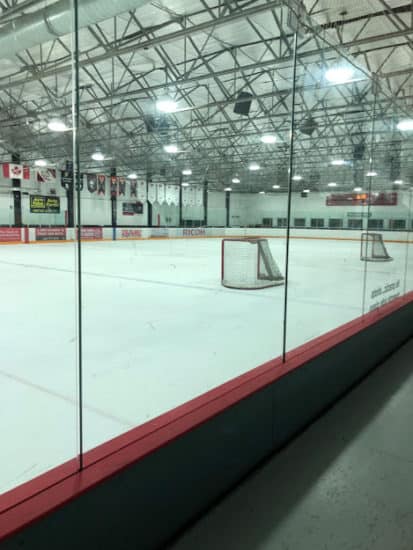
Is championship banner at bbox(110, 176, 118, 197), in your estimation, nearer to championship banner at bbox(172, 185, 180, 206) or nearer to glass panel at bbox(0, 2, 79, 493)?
championship banner at bbox(172, 185, 180, 206)

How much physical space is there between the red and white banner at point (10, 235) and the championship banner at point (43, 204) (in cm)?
385

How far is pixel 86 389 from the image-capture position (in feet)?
9.85

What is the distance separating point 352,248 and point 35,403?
52.5 ft

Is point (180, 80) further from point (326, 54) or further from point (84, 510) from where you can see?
point (84, 510)

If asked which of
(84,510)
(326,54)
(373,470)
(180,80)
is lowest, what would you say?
(373,470)

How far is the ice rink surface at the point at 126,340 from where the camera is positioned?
2.45 m

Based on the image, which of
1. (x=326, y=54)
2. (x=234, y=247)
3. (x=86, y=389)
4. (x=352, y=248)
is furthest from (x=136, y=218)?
(x=86, y=389)

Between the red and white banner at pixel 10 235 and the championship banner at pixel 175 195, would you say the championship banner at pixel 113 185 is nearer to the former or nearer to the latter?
the championship banner at pixel 175 195

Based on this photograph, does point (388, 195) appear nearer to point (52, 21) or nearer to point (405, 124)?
point (405, 124)

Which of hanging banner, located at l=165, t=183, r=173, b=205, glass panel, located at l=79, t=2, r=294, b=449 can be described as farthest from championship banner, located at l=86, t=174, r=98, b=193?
hanging banner, located at l=165, t=183, r=173, b=205

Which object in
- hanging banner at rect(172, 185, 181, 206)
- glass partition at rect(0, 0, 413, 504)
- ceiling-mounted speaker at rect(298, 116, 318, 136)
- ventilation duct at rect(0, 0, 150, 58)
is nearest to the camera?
glass partition at rect(0, 0, 413, 504)

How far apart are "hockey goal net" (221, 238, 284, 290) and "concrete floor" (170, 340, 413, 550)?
481 cm

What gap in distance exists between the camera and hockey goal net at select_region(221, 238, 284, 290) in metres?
7.66

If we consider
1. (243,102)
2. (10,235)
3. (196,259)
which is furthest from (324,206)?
(10,235)
